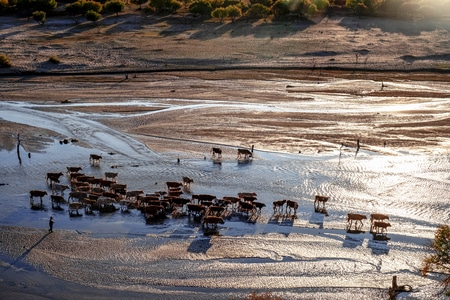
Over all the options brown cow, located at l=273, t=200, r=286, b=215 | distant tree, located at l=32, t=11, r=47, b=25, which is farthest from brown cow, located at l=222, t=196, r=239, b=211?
distant tree, located at l=32, t=11, r=47, b=25

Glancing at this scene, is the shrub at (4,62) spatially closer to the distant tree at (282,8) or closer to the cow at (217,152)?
the cow at (217,152)

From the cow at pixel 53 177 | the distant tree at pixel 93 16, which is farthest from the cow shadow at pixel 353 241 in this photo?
the distant tree at pixel 93 16

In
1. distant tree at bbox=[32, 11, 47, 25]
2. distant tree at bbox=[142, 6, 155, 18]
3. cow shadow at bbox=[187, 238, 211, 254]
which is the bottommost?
cow shadow at bbox=[187, 238, 211, 254]

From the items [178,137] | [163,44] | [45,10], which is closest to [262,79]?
[163,44]

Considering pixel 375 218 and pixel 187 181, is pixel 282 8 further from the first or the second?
pixel 375 218

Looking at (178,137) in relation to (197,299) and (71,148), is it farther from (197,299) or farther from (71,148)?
(197,299)

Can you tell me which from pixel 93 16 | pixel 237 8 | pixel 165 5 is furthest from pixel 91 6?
pixel 237 8

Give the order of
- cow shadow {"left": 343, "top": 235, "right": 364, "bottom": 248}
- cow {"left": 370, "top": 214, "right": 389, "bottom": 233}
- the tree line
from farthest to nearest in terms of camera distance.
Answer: the tree line, cow {"left": 370, "top": 214, "right": 389, "bottom": 233}, cow shadow {"left": 343, "top": 235, "right": 364, "bottom": 248}

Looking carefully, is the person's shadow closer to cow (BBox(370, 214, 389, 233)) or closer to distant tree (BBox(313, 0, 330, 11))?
cow (BBox(370, 214, 389, 233))
